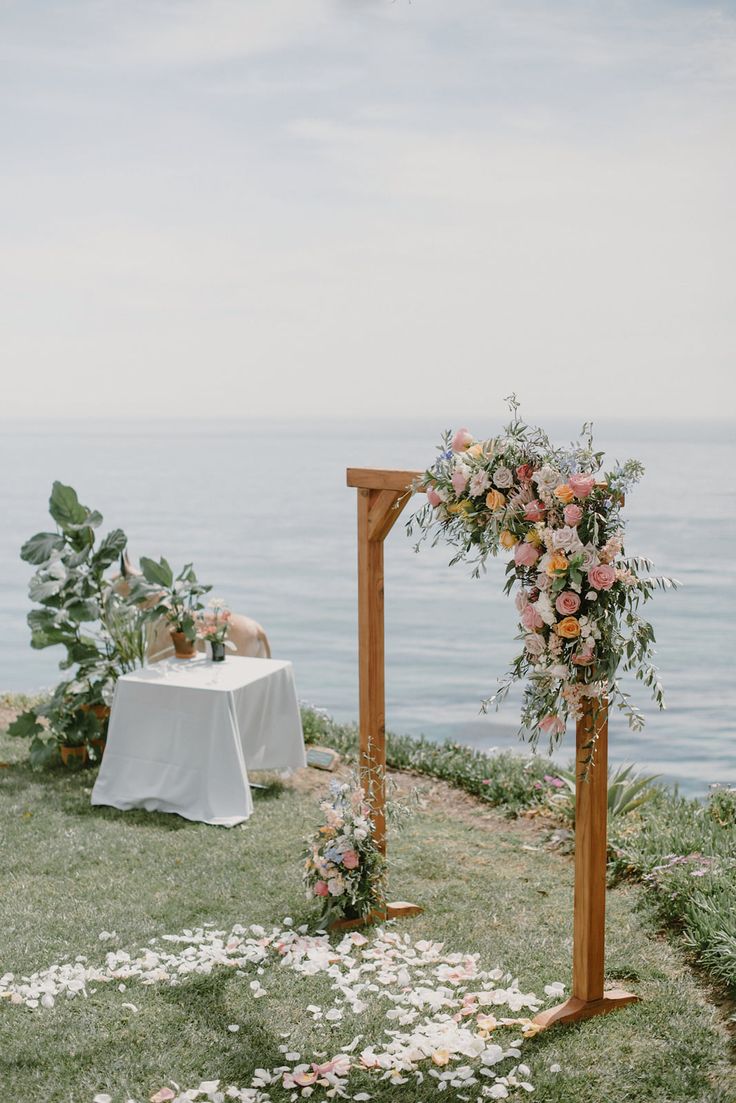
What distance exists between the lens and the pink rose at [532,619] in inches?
139

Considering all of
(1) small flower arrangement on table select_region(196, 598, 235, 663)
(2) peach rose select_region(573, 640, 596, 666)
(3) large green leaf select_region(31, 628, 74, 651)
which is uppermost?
(2) peach rose select_region(573, 640, 596, 666)

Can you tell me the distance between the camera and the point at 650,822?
213 inches

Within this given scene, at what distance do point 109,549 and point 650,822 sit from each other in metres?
3.67

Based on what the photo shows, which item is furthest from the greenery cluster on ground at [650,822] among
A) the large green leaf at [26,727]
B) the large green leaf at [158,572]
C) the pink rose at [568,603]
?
the large green leaf at [26,727]

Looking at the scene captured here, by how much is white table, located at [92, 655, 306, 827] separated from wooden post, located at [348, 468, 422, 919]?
142 cm

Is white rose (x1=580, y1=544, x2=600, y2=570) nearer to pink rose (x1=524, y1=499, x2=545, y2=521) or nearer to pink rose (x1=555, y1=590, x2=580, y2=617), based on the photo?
pink rose (x1=555, y1=590, x2=580, y2=617)

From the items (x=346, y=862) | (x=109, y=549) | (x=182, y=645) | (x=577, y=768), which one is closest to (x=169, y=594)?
(x=182, y=645)

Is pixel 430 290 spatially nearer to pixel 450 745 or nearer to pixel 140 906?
pixel 450 745

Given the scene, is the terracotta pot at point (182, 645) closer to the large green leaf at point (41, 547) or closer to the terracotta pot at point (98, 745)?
the terracotta pot at point (98, 745)

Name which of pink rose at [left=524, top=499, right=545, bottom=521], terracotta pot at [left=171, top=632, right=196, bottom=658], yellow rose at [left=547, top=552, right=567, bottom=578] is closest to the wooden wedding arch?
yellow rose at [left=547, top=552, right=567, bottom=578]

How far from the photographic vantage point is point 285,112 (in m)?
19.0

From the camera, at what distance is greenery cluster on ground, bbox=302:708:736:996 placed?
426 centimetres

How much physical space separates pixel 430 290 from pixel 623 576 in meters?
24.1

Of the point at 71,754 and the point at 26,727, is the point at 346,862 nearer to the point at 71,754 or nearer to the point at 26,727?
the point at 71,754
